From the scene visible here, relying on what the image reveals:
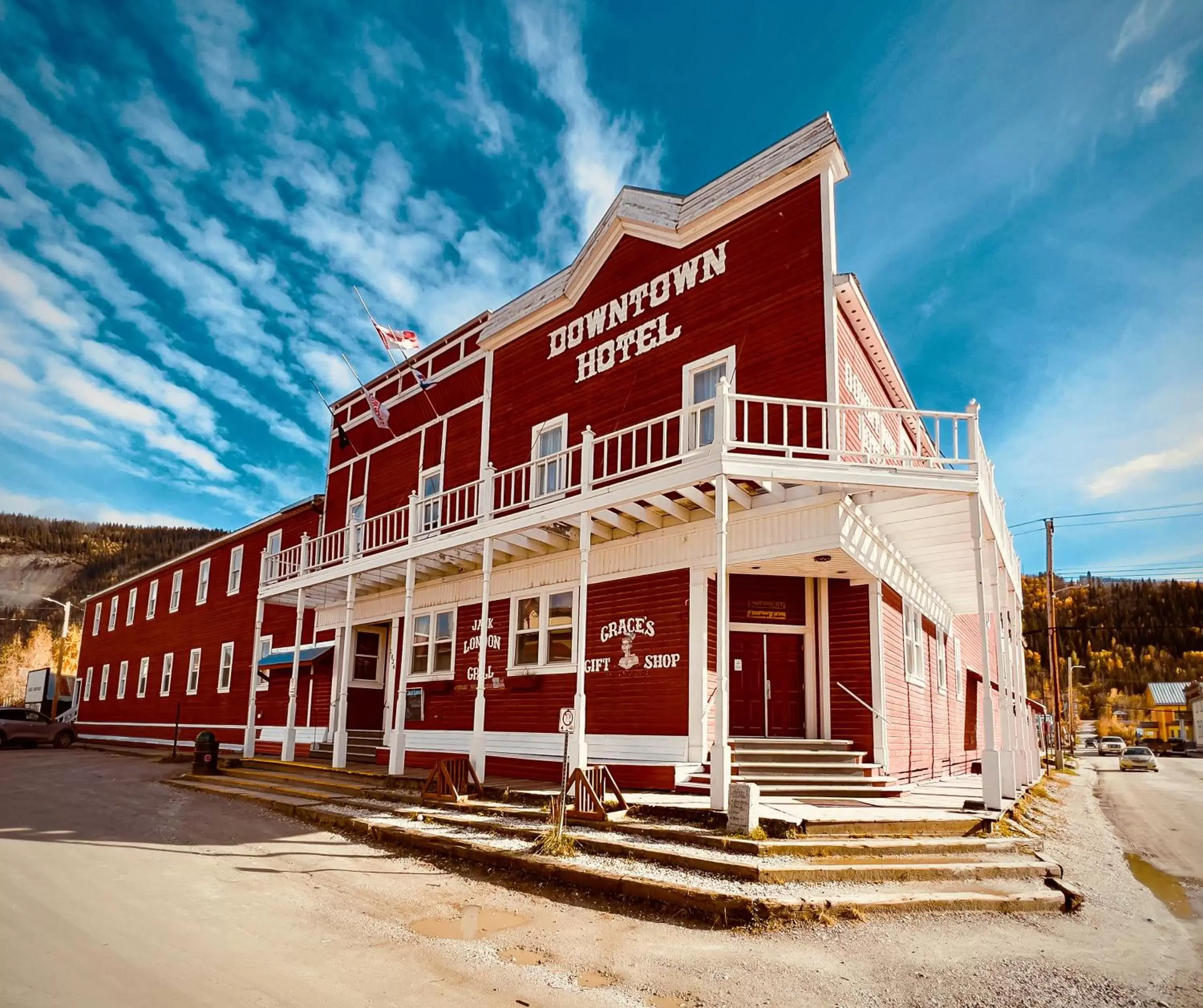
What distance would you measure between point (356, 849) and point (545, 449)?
8932 mm

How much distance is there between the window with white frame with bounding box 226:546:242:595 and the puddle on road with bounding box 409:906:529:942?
80.9 ft

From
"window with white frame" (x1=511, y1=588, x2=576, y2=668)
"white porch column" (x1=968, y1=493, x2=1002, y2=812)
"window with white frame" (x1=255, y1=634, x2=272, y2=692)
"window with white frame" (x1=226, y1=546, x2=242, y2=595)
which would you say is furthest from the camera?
"window with white frame" (x1=226, y1=546, x2=242, y2=595)

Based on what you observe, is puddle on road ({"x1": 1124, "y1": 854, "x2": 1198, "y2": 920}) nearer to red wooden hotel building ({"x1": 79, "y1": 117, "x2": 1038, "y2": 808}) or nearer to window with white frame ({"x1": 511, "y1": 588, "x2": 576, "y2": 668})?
red wooden hotel building ({"x1": 79, "y1": 117, "x2": 1038, "y2": 808})

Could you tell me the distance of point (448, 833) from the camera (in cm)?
1095

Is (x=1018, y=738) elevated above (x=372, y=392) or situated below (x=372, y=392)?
below

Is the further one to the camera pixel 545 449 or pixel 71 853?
pixel 545 449

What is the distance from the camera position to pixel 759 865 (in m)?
7.97

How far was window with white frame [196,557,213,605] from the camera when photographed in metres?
31.8

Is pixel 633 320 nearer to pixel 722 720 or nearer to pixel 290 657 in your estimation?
pixel 722 720

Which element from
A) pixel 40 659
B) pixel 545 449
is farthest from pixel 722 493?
pixel 40 659

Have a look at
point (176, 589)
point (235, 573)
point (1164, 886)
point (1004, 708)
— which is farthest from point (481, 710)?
point (176, 589)

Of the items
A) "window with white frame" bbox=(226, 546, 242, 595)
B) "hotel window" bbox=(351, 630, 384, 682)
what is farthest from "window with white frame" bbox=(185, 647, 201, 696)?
"hotel window" bbox=(351, 630, 384, 682)

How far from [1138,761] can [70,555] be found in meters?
163

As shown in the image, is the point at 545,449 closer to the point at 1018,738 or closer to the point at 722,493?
the point at 722,493
